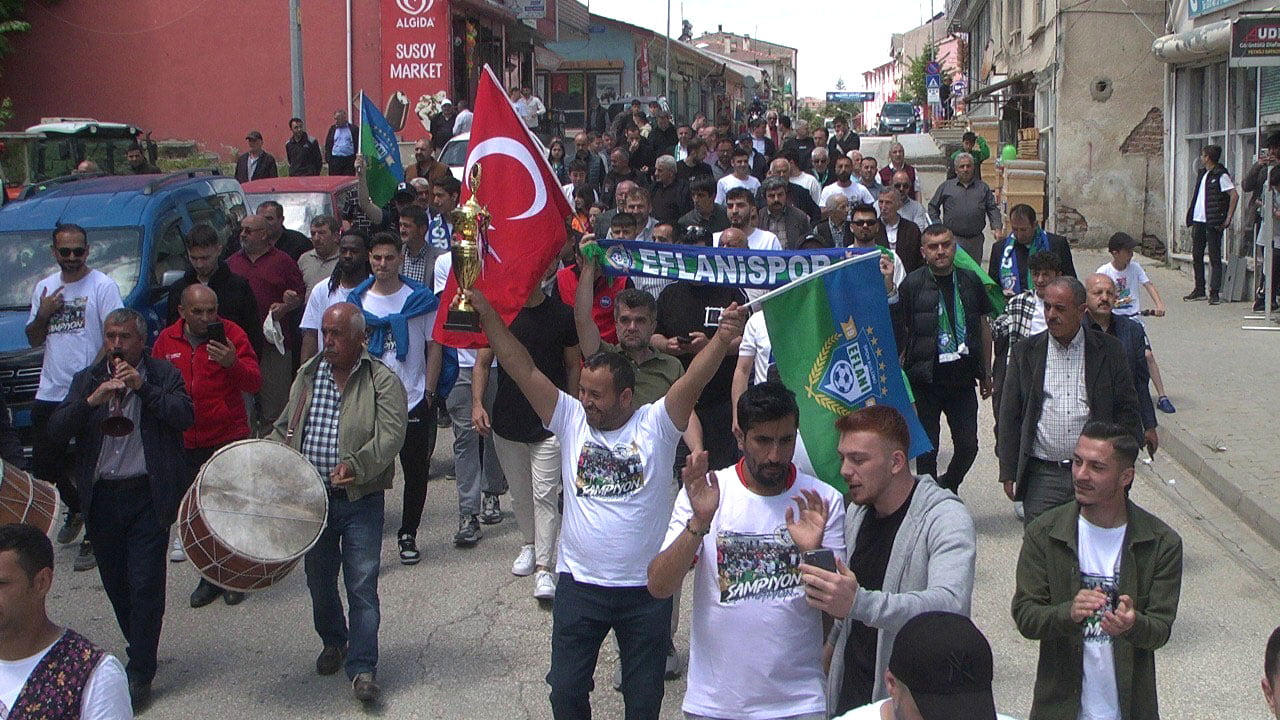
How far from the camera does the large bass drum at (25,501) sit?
5.38 meters

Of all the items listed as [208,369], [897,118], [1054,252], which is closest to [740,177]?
[1054,252]

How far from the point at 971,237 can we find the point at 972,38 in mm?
42005

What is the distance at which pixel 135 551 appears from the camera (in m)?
6.28

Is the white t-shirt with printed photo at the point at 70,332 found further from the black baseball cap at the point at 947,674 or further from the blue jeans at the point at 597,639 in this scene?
the black baseball cap at the point at 947,674

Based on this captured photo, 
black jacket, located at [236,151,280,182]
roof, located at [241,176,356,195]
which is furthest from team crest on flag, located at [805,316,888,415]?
black jacket, located at [236,151,280,182]

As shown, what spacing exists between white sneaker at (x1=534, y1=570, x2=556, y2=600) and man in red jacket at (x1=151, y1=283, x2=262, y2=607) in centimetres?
182

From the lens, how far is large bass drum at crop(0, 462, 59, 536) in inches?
212

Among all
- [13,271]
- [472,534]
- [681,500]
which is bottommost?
[472,534]

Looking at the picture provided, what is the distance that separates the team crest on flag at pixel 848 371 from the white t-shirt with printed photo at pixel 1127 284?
15.1 ft

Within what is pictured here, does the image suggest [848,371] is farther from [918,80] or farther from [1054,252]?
[918,80]

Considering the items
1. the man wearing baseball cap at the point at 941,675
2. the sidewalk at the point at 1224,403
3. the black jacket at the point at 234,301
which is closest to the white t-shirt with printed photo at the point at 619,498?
the man wearing baseball cap at the point at 941,675

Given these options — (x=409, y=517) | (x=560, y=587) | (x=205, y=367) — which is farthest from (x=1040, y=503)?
(x=205, y=367)

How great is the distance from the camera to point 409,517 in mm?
8375

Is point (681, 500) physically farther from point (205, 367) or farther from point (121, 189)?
point (121, 189)
